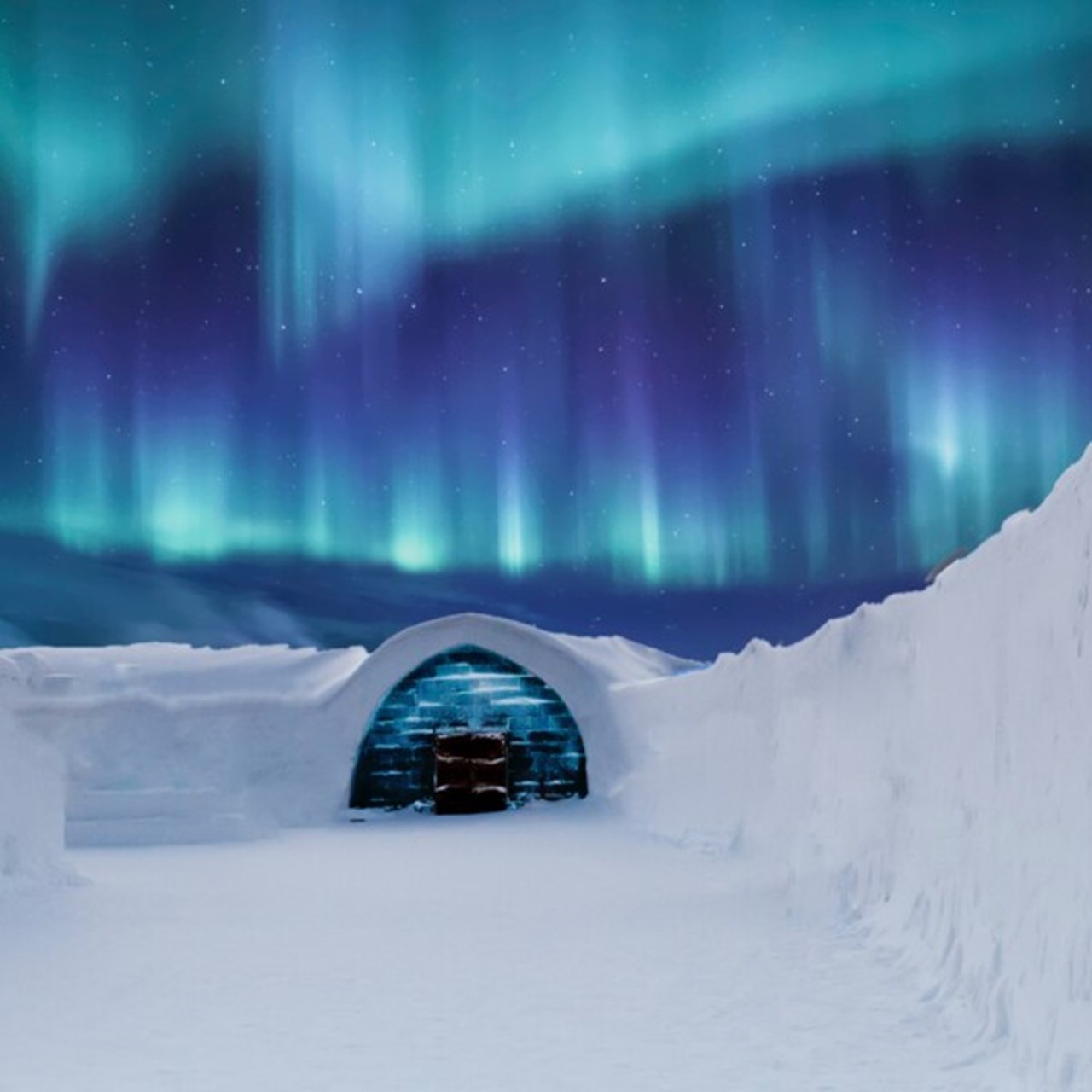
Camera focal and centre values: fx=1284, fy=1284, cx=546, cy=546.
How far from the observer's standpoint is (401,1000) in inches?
205

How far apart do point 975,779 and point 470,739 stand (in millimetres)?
14463

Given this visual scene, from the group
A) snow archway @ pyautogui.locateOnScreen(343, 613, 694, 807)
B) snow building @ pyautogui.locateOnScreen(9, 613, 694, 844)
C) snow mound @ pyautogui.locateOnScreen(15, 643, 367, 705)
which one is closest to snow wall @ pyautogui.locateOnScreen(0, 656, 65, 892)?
snow building @ pyautogui.locateOnScreen(9, 613, 694, 844)

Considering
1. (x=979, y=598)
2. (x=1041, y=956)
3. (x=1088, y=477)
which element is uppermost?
(x=1088, y=477)

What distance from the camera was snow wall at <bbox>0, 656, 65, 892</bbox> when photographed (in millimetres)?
9617

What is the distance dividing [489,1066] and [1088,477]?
2.60 m

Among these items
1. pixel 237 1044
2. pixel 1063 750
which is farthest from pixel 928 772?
pixel 237 1044

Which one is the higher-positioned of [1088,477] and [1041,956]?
[1088,477]

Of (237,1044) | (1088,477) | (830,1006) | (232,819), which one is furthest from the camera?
(232,819)

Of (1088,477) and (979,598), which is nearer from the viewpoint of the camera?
(1088,477)

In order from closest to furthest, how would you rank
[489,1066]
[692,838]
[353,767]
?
1. [489,1066]
2. [692,838]
3. [353,767]

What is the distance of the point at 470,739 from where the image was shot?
62.3ft

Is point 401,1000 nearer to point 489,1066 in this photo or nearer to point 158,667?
point 489,1066

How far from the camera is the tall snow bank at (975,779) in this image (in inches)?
147

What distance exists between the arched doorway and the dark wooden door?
0.04 feet
